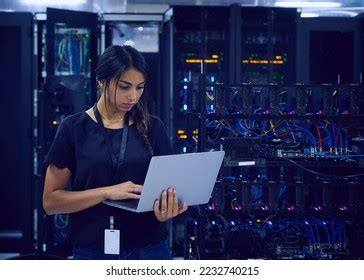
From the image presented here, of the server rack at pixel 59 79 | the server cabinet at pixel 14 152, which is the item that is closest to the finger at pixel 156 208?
the server rack at pixel 59 79

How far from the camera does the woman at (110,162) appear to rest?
5.65 ft

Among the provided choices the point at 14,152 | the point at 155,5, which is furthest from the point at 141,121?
the point at 155,5

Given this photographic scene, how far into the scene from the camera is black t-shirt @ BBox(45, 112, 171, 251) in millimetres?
1723

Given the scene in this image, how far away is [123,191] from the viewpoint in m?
1.65

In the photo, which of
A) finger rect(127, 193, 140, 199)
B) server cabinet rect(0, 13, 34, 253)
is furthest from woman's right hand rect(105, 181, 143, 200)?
server cabinet rect(0, 13, 34, 253)

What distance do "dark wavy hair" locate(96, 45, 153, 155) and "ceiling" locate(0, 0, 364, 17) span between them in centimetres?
300

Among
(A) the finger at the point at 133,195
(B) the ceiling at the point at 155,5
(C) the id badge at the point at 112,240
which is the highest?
(B) the ceiling at the point at 155,5

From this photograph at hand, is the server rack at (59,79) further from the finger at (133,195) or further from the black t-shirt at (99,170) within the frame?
the finger at (133,195)

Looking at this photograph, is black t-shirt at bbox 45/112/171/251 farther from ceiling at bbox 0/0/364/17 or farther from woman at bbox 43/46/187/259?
ceiling at bbox 0/0/364/17

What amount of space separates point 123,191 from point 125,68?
325 millimetres

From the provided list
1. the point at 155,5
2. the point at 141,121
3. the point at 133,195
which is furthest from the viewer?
the point at 155,5

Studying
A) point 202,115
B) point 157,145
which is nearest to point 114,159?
A: point 157,145

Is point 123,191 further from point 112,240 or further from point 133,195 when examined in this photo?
point 112,240

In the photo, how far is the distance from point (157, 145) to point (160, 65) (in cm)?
270
